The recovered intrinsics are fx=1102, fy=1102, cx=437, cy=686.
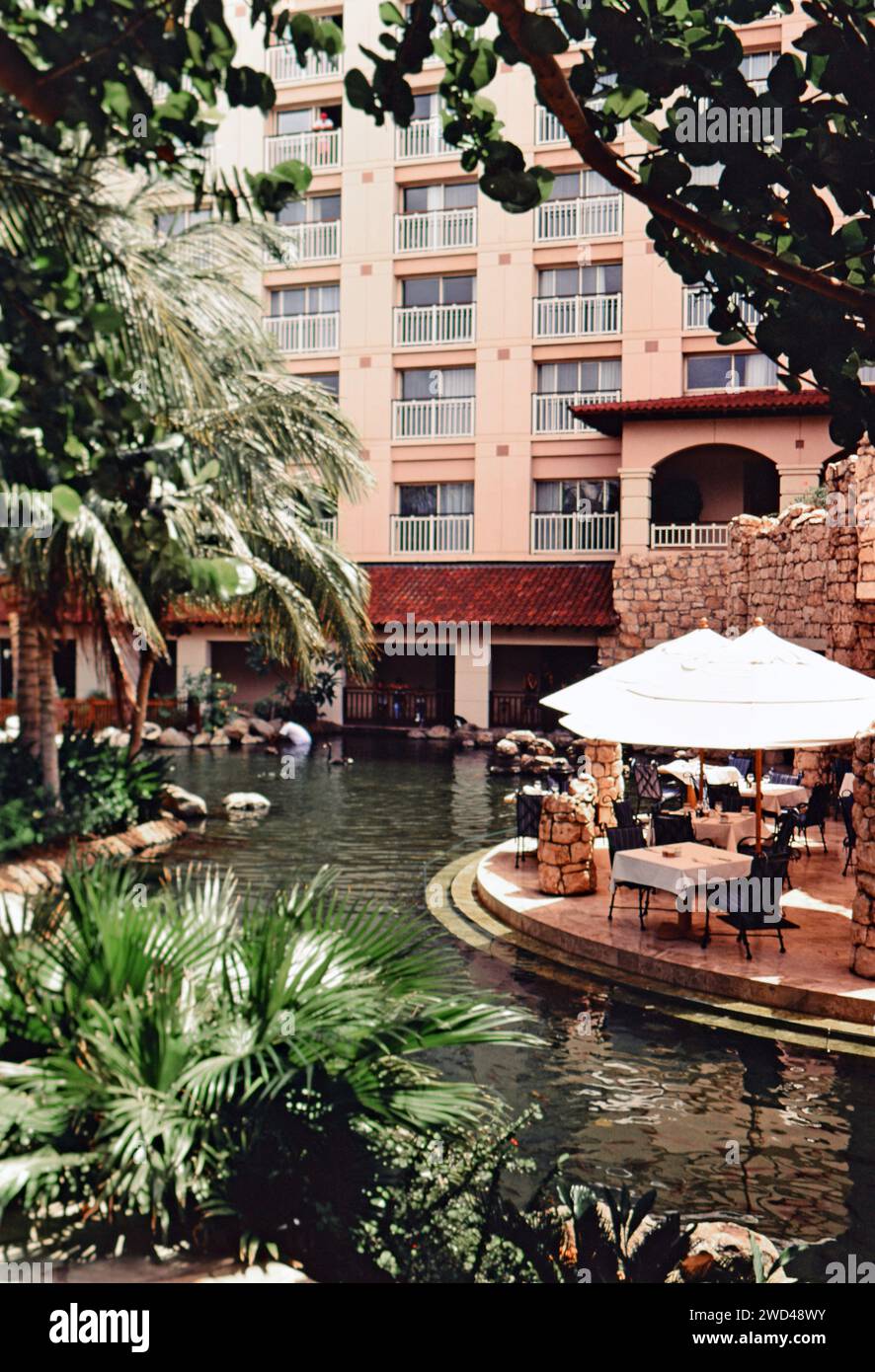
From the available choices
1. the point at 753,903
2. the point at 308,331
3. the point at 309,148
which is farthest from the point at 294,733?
the point at 753,903

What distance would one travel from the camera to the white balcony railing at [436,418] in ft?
99.0

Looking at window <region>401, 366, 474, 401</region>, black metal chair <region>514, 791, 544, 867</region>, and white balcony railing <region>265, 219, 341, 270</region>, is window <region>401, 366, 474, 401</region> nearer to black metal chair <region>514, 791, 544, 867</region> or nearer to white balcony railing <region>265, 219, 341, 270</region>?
white balcony railing <region>265, 219, 341, 270</region>

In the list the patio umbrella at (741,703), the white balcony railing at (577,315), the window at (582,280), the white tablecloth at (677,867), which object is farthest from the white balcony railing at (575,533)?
the white tablecloth at (677,867)

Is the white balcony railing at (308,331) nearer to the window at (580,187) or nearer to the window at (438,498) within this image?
the window at (438,498)

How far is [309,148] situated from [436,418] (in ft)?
25.1

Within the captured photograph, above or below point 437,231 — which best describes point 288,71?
above

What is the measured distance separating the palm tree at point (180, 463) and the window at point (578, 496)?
10.9 meters

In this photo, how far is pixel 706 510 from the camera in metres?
29.2

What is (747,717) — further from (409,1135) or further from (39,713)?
(39,713)

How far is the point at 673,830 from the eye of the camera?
1125 cm

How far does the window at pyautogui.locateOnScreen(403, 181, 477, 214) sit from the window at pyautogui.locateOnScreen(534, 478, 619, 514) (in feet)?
25.7

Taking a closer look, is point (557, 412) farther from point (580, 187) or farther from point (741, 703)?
point (741, 703)

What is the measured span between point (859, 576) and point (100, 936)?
44.8 feet

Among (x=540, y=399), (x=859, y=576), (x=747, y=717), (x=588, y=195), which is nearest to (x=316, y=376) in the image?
(x=540, y=399)
